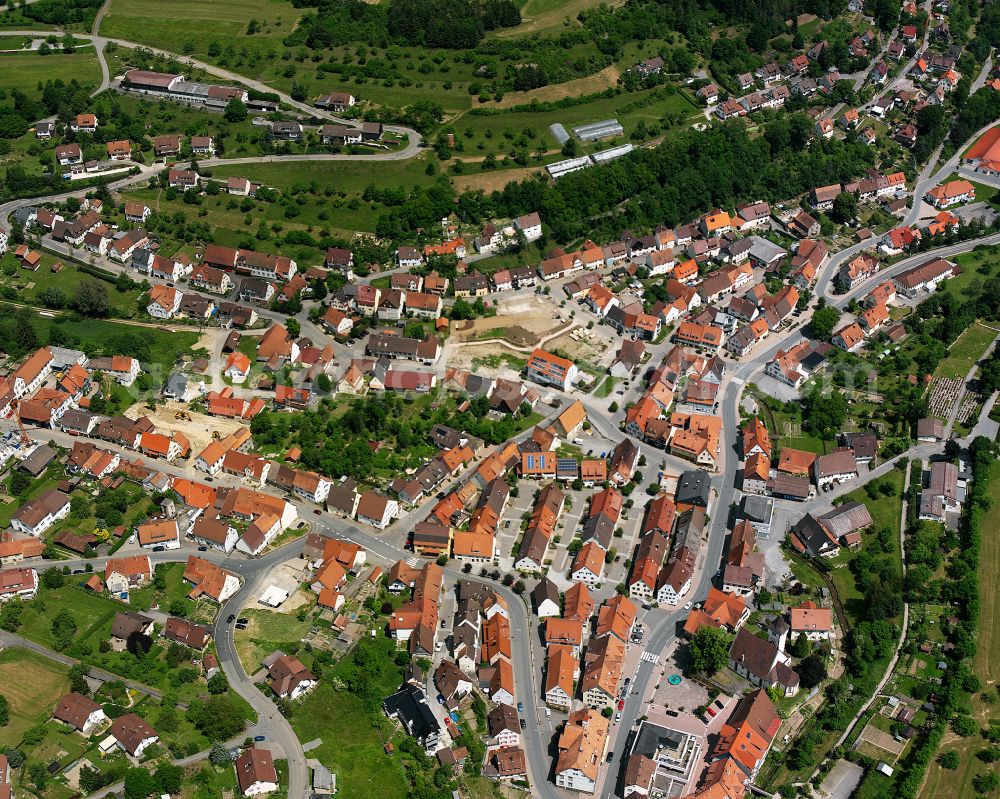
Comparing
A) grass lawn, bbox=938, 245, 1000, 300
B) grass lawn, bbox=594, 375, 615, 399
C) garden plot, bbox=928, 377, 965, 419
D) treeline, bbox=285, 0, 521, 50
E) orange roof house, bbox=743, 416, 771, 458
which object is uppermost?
treeline, bbox=285, 0, 521, 50

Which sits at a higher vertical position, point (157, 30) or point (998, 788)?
point (157, 30)

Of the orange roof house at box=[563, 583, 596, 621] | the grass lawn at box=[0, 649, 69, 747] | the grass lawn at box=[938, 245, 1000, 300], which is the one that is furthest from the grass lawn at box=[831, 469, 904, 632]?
the grass lawn at box=[0, 649, 69, 747]

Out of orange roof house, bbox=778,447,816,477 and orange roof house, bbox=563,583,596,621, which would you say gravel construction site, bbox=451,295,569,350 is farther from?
orange roof house, bbox=563,583,596,621

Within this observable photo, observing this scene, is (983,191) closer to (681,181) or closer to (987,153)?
(987,153)

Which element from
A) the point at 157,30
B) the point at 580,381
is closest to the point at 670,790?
the point at 580,381

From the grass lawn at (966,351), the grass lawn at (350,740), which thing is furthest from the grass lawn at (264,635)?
the grass lawn at (966,351)

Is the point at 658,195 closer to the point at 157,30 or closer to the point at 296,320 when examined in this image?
the point at 296,320
